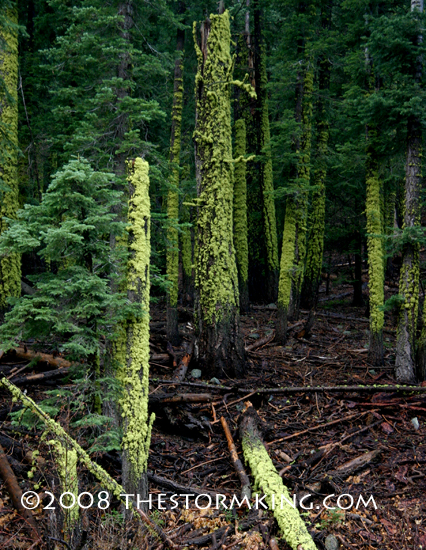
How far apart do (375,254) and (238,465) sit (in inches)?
262

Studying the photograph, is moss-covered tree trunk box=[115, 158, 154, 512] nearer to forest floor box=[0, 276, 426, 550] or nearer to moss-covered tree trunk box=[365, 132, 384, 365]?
forest floor box=[0, 276, 426, 550]

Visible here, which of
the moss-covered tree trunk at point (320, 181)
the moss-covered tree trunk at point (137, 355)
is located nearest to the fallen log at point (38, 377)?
the moss-covered tree trunk at point (137, 355)

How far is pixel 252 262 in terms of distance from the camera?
17.1m

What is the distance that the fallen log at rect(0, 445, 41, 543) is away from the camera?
14.4 ft

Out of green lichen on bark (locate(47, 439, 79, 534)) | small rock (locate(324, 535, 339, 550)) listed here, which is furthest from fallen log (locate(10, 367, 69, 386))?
small rock (locate(324, 535, 339, 550))

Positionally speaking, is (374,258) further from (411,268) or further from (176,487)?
(176,487)

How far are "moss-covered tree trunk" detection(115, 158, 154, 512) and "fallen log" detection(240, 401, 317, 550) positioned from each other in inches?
63.4

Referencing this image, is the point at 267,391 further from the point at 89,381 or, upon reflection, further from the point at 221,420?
the point at 89,381

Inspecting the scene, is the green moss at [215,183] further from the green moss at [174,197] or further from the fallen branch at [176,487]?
the fallen branch at [176,487]

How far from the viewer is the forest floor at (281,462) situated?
473 centimetres

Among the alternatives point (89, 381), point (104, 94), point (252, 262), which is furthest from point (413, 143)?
point (252, 262)

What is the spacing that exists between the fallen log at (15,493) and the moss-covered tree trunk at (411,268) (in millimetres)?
7493

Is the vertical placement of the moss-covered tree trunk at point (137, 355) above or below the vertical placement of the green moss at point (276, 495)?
above

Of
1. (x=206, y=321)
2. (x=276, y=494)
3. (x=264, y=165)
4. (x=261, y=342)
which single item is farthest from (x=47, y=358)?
(x=264, y=165)
